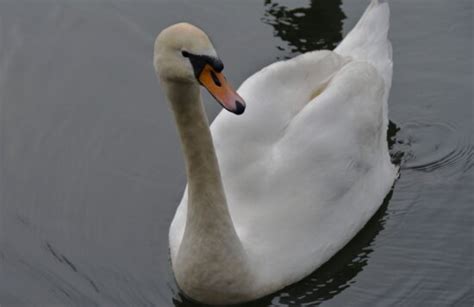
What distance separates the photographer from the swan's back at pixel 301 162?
7461mm

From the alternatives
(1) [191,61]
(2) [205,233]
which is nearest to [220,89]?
A: (1) [191,61]

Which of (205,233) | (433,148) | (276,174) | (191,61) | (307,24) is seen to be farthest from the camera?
(307,24)

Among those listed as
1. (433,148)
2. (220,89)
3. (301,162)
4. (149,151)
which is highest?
(220,89)

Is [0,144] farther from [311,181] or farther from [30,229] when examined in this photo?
[311,181]

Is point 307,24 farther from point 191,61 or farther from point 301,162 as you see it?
point 191,61

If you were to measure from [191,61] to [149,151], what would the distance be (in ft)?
8.44

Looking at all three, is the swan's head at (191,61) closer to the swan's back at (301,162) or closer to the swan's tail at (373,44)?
the swan's back at (301,162)

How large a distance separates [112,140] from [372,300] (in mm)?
2548

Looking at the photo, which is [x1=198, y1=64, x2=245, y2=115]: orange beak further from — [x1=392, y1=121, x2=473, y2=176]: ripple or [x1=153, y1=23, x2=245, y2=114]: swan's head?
[x1=392, y1=121, x2=473, y2=176]: ripple

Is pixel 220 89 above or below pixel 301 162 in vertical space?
above

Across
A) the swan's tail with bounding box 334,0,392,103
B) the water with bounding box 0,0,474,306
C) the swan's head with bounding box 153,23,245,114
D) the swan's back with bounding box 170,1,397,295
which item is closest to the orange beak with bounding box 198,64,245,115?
the swan's head with bounding box 153,23,245,114

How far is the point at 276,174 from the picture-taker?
757cm

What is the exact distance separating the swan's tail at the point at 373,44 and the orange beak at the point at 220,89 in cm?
259

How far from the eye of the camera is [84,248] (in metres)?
8.04
